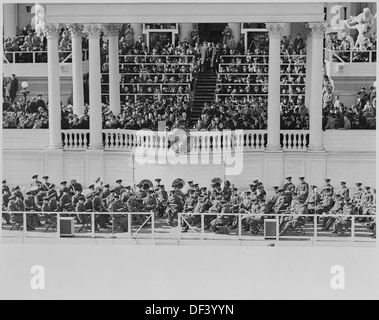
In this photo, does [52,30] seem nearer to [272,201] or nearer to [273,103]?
[273,103]

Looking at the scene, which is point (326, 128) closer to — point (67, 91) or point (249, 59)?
point (249, 59)

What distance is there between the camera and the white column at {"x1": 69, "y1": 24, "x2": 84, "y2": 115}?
2091cm

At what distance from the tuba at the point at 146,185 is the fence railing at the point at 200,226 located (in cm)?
24

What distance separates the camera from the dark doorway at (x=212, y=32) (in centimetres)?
2075

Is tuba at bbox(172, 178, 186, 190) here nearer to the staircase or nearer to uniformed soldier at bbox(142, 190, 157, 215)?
uniformed soldier at bbox(142, 190, 157, 215)

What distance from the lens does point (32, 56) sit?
21.0m

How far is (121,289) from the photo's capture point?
20422 millimetres

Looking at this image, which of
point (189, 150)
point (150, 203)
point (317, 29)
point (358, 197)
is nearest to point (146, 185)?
point (150, 203)

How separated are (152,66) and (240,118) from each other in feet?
3.23

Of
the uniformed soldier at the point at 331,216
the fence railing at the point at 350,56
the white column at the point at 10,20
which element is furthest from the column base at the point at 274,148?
the white column at the point at 10,20

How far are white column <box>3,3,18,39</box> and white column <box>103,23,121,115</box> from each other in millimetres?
861

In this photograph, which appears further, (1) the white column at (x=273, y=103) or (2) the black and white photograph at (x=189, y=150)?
(1) the white column at (x=273, y=103)

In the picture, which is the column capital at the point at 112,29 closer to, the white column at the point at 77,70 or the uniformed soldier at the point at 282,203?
the white column at the point at 77,70

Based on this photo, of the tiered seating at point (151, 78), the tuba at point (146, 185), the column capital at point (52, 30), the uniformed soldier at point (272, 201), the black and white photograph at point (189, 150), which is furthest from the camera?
the tiered seating at point (151, 78)
